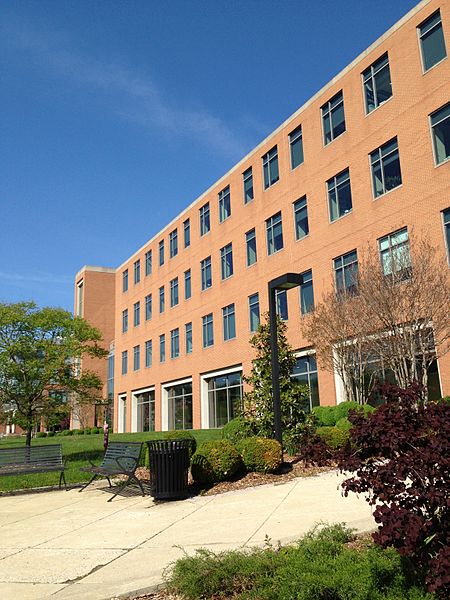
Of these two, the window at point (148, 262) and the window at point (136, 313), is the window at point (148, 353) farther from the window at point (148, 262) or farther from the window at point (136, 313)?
the window at point (148, 262)

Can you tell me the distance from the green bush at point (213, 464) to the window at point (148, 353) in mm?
34868

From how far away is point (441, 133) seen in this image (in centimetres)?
2055

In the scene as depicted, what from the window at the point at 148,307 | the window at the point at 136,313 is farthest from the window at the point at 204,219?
the window at the point at 136,313

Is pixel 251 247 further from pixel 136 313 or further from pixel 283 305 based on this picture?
pixel 136 313

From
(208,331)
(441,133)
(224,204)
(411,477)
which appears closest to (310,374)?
(208,331)

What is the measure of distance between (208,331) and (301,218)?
1129 cm

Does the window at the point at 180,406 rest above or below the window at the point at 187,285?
below

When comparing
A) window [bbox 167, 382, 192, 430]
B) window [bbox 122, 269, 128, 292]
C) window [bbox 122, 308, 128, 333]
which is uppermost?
window [bbox 122, 269, 128, 292]

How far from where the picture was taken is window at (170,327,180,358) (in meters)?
40.5

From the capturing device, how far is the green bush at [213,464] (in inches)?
414

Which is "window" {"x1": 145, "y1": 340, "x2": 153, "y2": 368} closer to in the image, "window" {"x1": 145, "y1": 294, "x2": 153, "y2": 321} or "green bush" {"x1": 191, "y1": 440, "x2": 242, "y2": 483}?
"window" {"x1": 145, "y1": 294, "x2": 153, "y2": 321}

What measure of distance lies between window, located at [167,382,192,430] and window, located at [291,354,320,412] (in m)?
12.9

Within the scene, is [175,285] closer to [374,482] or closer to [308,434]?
[308,434]

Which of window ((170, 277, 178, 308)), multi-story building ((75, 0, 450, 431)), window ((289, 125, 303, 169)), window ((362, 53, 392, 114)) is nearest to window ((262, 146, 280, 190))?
multi-story building ((75, 0, 450, 431))
